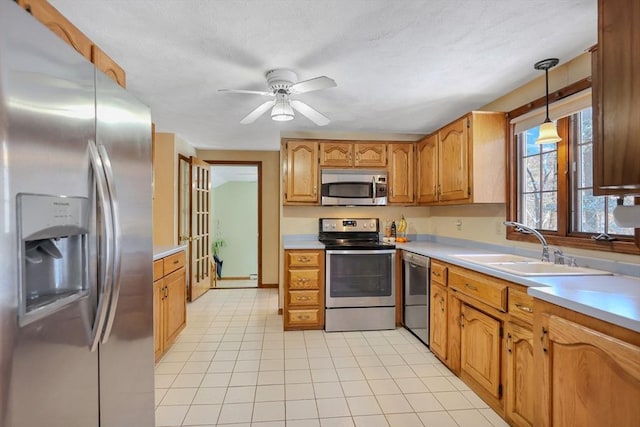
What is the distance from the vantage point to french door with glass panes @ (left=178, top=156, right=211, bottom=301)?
431 centimetres

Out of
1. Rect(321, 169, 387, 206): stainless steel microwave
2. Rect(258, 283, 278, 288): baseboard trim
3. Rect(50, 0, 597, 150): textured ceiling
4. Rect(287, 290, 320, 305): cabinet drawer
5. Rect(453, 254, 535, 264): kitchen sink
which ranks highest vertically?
Rect(50, 0, 597, 150): textured ceiling

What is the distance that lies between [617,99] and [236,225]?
663 centimetres

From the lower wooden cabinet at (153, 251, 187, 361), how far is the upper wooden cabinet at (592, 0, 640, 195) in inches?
106

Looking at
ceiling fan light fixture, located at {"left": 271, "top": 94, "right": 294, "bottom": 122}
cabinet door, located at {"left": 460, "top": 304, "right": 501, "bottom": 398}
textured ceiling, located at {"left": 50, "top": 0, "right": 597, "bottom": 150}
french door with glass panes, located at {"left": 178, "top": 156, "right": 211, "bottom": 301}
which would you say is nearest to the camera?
textured ceiling, located at {"left": 50, "top": 0, "right": 597, "bottom": 150}

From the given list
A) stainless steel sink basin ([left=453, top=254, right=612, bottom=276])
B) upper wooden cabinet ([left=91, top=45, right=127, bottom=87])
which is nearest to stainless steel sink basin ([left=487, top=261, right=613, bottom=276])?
stainless steel sink basin ([left=453, top=254, right=612, bottom=276])

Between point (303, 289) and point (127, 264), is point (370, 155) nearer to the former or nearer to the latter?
point (303, 289)

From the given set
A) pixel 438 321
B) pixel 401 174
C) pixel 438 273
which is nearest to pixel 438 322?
pixel 438 321

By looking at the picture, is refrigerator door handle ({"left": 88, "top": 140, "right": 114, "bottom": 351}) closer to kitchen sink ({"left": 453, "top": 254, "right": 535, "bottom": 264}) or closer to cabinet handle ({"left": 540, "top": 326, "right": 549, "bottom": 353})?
cabinet handle ({"left": 540, "top": 326, "right": 549, "bottom": 353})

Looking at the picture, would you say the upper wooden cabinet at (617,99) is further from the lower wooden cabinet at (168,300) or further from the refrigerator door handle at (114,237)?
the lower wooden cabinet at (168,300)

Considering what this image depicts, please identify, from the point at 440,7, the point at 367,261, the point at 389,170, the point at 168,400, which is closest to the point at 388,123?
the point at 389,170

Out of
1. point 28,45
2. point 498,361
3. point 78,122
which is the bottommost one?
point 498,361

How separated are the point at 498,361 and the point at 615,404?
Result: 86 centimetres

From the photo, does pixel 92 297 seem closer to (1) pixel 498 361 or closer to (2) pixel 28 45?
(2) pixel 28 45

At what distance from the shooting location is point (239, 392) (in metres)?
2.21
